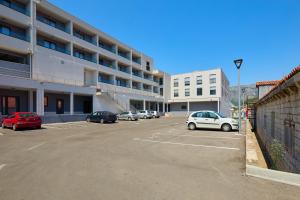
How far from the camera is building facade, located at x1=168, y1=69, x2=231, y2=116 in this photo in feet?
169

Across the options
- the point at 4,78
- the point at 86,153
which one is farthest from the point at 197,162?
the point at 4,78

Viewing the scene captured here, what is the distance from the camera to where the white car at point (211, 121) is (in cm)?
1553

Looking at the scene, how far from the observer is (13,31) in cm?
2250

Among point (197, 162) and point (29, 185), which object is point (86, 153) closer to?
point (29, 185)

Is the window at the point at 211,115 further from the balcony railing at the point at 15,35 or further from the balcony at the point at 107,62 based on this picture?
the balcony at the point at 107,62

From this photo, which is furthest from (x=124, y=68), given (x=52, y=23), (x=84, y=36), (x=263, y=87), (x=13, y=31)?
(x=263, y=87)

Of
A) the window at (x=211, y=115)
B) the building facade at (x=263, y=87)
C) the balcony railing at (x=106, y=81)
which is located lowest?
the window at (x=211, y=115)

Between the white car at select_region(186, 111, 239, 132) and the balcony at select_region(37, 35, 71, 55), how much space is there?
2058 centimetres

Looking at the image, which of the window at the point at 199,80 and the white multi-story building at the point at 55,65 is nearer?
the white multi-story building at the point at 55,65

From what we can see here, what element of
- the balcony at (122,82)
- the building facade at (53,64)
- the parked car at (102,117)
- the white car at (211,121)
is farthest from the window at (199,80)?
the white car at (211,121)

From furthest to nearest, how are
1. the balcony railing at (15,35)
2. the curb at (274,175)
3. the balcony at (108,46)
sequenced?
1. the balcony at (108,46)
2. the balcony railing at (15,35)
3. the curb at (274,175)

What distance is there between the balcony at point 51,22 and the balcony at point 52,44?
78.3 inches

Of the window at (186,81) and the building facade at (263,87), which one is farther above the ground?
the window at (186,81)

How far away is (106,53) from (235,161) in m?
32.5
